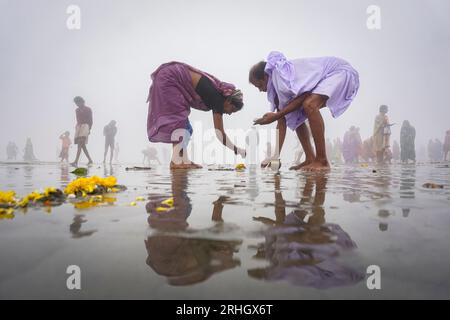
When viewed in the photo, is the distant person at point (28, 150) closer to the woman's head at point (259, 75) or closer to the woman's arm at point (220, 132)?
the woman's arm at point (220, 132)

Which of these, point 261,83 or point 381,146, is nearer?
point 261,83

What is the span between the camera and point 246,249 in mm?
564

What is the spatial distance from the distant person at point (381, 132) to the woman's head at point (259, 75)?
401 inches

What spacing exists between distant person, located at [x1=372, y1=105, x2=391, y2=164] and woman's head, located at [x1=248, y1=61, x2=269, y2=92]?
33.4 feet

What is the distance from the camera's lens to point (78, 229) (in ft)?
2.37

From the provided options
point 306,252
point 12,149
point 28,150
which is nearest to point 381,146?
point 306,252

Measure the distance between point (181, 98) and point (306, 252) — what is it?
14.4ft

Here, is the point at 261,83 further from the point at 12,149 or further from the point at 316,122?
the point at 12,149

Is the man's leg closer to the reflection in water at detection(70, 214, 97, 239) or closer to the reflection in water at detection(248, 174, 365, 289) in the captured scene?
the reflection in water at detection(248, 174, 365, 289)

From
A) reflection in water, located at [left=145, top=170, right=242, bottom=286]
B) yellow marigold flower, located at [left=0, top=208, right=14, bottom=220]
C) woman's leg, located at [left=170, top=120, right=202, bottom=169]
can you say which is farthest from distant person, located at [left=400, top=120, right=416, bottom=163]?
yellow marigold flower, located at [left=0, top=208, right=14, bottom=220]

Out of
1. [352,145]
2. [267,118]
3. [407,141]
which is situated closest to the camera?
[267,118]

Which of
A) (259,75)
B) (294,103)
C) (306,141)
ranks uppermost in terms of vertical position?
(259,75)

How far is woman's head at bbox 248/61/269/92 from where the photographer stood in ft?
14.3
